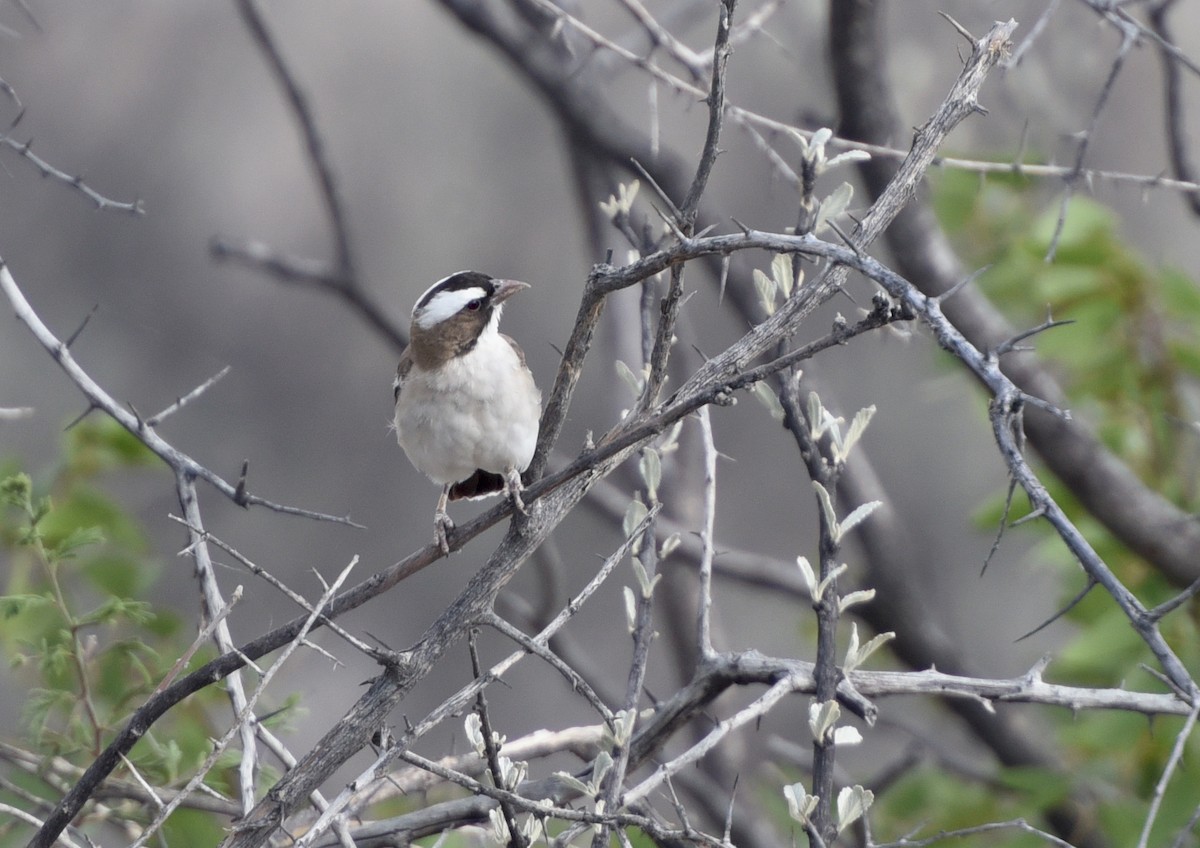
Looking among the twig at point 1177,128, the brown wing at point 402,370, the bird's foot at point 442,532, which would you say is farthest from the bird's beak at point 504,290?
the twig at point 1177,128

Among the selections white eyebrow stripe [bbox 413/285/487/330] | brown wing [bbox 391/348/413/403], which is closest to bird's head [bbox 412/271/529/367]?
white eyebrow stripe [bbox 413/285/487/330]

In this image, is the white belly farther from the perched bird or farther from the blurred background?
the blurred background

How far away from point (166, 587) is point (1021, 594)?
22.9 feet

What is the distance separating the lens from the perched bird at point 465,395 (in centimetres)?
392

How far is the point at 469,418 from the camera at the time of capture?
154 inches

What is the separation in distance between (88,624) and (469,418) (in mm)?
1275

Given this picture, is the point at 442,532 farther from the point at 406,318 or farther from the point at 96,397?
the point at 406,318

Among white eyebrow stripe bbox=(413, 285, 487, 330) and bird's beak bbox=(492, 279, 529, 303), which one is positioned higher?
bird's beak bbox=(492, 279, 529, 303)

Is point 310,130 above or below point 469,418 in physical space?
above

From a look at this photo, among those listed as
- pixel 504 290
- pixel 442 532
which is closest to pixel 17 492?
pixel 442 532

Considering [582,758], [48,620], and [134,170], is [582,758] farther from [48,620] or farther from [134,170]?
[134,170]

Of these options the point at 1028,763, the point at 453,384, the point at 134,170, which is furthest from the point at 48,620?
the point at 134,170

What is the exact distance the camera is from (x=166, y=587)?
30.0 feet

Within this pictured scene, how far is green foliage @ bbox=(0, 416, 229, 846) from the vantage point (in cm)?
315
